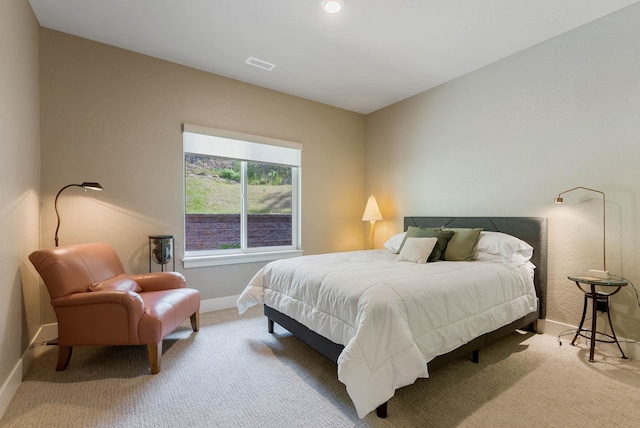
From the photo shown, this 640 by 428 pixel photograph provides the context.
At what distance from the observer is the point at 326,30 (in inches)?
105

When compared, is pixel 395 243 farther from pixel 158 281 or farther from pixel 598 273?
pixel 158 281

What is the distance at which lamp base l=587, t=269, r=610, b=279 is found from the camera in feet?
7.64

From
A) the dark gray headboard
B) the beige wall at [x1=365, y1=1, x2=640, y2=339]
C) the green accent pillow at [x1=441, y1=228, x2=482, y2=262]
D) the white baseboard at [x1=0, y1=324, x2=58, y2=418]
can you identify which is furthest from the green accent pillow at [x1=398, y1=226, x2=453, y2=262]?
the white baseboard at [x1=0, y1=324, x2=58, y2=418]

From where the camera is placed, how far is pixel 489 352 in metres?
2.45

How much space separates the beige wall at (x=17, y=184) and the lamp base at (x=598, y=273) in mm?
4147

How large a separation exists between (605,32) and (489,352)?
114 inches

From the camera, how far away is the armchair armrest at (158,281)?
8.85 ft

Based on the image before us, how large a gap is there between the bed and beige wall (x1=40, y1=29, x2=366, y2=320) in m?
1.42

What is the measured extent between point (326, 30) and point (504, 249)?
2.59 metres

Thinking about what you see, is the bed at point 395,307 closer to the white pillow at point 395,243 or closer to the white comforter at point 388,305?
the white comforter at point 388,305

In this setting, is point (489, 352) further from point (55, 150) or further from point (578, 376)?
point (55, 150)

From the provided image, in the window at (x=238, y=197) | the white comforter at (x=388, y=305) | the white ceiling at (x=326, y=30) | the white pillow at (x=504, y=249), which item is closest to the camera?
the white comforter at (x=388, y=305)

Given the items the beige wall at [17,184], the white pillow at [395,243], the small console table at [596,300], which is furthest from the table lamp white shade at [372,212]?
the beige wall at [17,184]

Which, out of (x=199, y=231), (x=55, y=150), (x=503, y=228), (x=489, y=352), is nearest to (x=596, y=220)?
(x=503, y=228)
